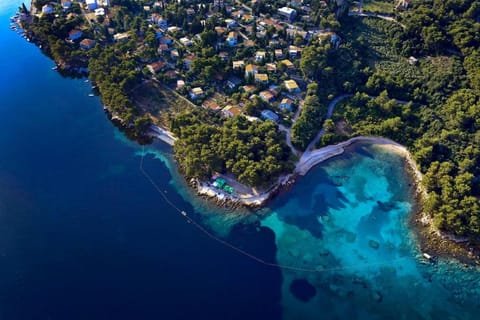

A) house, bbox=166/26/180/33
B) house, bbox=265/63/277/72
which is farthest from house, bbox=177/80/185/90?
house, bbox=166/26/180/33

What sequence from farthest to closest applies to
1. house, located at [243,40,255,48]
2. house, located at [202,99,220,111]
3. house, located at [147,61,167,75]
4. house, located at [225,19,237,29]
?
house, located at [225,19,237,29], house, located at [243,40,255,48], house, located at [147,61,167,75], house, located at [202,99,220,111]

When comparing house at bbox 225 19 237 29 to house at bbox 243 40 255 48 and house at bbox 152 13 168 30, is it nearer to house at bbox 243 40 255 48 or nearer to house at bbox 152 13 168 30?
house at bbox 243 40 255 48

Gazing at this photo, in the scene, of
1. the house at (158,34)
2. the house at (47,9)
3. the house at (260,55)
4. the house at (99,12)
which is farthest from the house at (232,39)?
the house at (47,9)

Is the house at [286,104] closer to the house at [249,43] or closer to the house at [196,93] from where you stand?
the house at [196,93]

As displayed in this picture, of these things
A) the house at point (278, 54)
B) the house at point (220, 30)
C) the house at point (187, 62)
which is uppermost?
the house at point (220, 30)

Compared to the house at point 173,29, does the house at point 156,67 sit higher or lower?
lower
